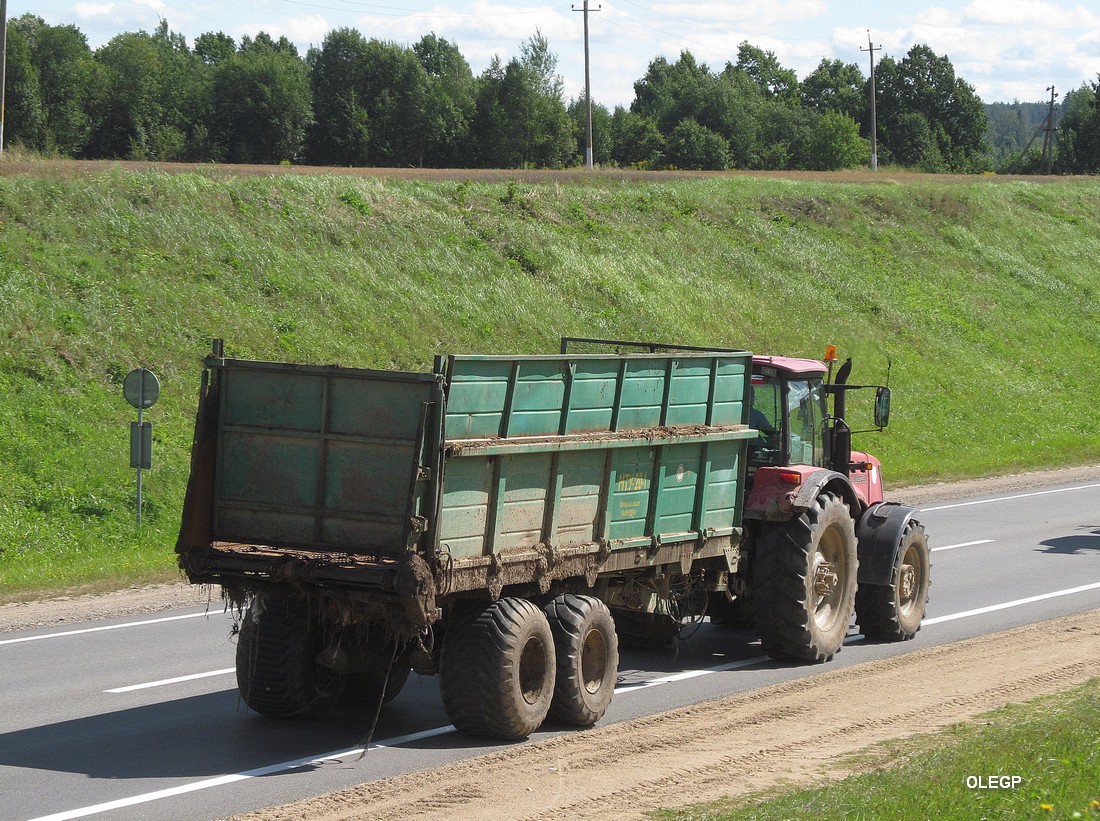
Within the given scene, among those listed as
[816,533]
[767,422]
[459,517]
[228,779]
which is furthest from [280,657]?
[767,422]

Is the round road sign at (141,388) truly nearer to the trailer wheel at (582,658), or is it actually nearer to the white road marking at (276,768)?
the white road marking at (276,768)

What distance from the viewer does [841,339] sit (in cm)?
1556

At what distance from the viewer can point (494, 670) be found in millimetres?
8523

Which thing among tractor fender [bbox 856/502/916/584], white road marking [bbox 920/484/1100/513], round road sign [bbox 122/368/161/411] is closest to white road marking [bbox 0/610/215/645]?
round road sign [bbox 122/368/161/411]

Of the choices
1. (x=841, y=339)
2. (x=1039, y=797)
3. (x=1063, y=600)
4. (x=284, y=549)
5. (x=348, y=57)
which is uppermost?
(x=348, y=57)

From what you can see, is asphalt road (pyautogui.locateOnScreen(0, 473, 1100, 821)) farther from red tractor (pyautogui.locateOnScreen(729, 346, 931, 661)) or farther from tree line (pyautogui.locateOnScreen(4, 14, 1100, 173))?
tree line (pyautogui.locateOnScreen(4, 14, 1100, 173))

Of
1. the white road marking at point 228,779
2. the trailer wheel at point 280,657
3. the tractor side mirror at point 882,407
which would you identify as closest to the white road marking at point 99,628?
the trailer wheel at point 280,657

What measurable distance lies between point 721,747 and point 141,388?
12.6m

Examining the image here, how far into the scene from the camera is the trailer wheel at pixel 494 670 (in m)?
8.54

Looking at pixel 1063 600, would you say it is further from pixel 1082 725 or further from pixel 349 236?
pixel 349 236

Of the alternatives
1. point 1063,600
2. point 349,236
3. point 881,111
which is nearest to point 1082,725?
point 1063,600

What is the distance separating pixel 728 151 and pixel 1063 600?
79.0 m

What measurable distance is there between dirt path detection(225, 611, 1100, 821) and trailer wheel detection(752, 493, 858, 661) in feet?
1.70

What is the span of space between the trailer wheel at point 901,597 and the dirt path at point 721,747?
0.72 m
